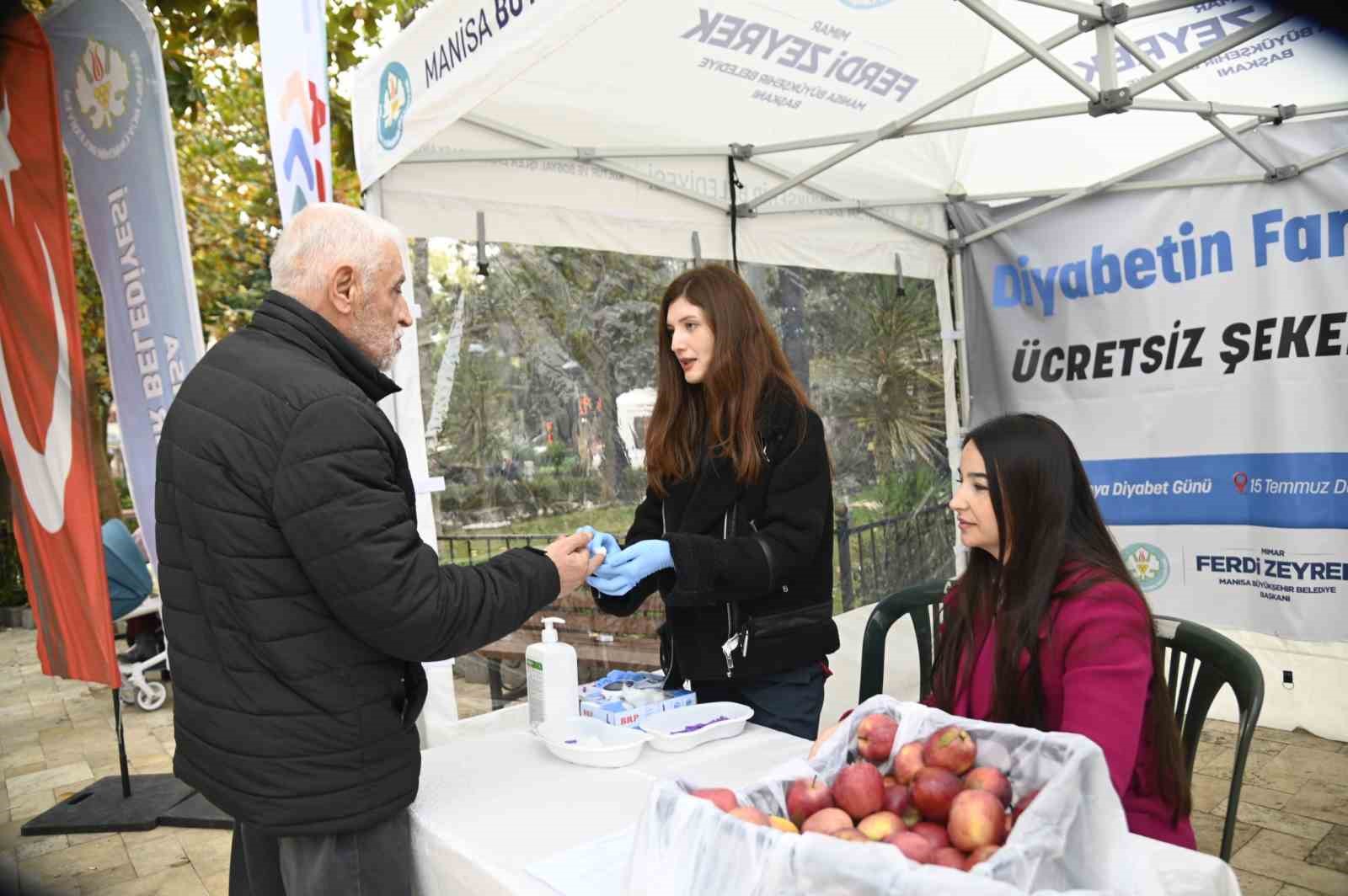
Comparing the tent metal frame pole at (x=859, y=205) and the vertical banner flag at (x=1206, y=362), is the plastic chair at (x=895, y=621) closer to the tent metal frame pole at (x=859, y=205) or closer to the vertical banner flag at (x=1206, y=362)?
the vertical banner flag at (x=1206, y=362)

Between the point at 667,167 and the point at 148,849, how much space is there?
360 cm

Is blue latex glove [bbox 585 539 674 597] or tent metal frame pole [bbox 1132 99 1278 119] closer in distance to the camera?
blue latex glove [bbox 585 539 674 597]

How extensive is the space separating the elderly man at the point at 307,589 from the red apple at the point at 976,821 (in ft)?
2.69

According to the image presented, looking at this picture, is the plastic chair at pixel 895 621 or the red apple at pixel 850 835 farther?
the plastic chair at pixel 895 621

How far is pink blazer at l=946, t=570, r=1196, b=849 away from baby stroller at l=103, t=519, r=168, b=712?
5.89m

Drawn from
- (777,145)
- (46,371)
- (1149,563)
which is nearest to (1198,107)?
(777,145)

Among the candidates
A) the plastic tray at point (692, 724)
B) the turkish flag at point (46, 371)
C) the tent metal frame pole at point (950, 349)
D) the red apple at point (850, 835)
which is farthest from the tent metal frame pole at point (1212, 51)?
the turkish flag at point (46, 371)

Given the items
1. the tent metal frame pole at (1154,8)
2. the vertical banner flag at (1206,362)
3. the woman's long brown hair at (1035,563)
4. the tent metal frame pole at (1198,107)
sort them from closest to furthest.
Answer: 1. the woman's long brown hair at (1035,563)
2. the tent metal frame pole at (1154,8)
3. the tent metal frame pole at (1198,107)
4. the vertical banner flag at (1206,362)

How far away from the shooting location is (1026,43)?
2.83 meters

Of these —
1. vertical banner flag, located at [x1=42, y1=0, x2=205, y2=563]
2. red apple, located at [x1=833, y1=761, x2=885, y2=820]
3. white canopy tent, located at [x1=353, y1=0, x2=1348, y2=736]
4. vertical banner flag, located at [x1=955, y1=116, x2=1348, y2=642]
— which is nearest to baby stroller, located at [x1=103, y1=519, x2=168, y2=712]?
vertical banner flag, located at [x1=42, y1=0, x2=205, y2=563]

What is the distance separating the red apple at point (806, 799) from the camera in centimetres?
114

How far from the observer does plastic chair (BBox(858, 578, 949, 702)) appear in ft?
8.09

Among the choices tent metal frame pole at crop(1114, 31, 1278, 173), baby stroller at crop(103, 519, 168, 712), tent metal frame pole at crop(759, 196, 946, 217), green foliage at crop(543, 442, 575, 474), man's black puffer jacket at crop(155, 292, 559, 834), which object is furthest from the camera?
baby stroller at crop(103, 519, 168, 712)

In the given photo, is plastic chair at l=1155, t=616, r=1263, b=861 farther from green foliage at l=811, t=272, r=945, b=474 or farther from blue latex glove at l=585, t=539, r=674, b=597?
green foliage at l=811, t=272, r=945, b=474
